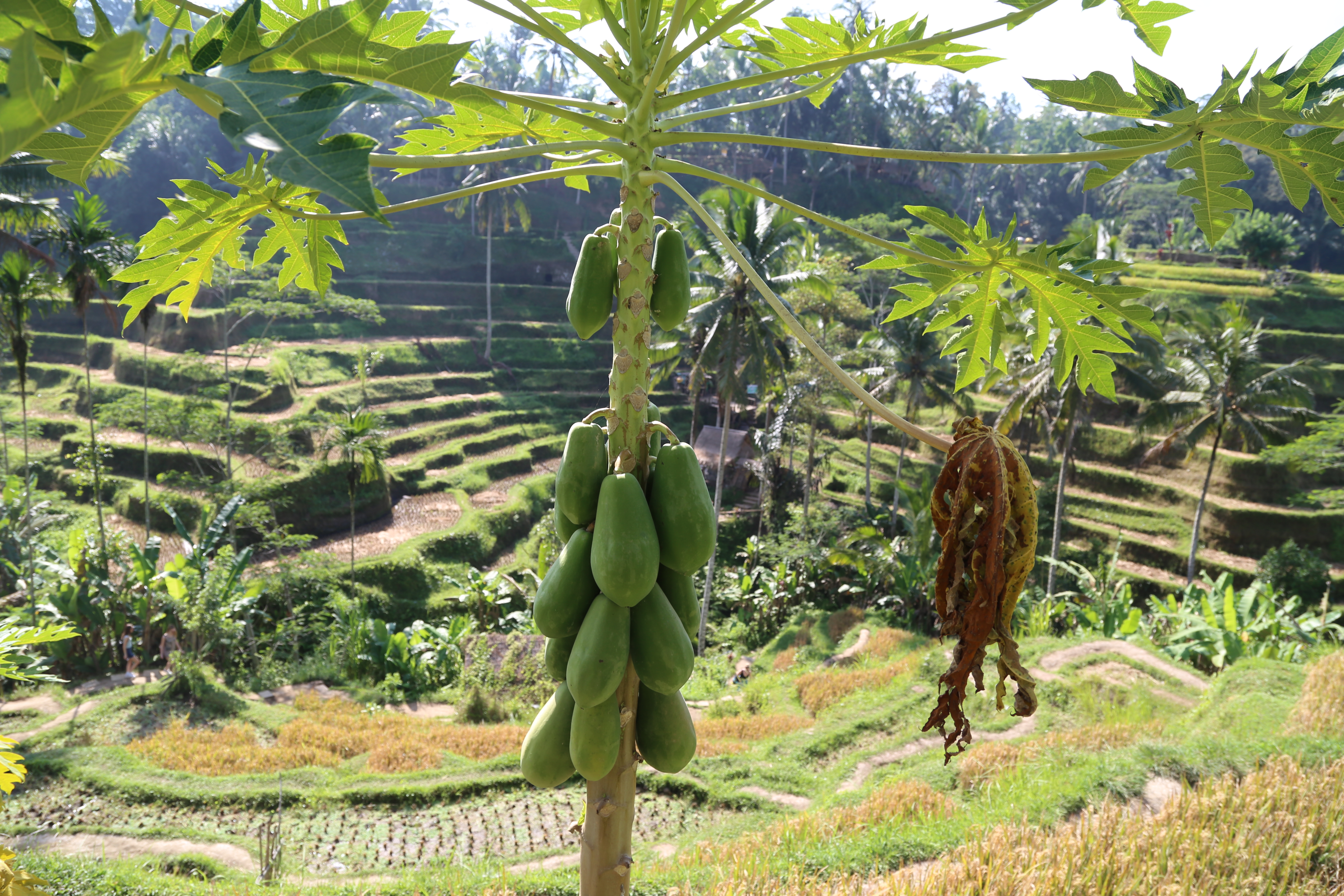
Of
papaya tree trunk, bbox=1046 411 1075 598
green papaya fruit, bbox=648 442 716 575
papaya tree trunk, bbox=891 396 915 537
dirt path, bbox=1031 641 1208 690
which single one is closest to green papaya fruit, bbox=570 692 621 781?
green papaya fruit, bbox=648 442 716 575

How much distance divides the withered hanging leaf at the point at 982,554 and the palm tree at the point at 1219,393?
21.7m

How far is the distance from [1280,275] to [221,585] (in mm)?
39811

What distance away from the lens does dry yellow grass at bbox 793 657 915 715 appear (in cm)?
1352

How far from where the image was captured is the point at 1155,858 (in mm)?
3717

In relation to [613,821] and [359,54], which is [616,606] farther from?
[359,54]

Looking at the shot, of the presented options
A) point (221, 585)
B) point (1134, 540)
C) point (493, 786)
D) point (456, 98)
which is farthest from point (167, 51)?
point (1134, 540)

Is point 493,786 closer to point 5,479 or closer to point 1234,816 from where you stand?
point 1234,816

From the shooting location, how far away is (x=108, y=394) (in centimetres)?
2488

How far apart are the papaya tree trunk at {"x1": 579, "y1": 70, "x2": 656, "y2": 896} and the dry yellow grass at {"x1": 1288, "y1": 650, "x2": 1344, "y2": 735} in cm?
749

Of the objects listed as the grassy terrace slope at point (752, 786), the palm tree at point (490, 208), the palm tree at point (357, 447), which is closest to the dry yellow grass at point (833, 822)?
the grassy terrace slope at point (752, 786)

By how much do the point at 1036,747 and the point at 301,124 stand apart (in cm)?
889

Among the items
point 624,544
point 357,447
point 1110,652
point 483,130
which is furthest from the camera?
point 357,447

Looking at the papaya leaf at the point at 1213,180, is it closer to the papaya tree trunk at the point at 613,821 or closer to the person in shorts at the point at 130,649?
the papaya tree trunk at the point at 613,821

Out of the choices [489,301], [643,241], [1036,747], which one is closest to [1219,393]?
[1036,747]
